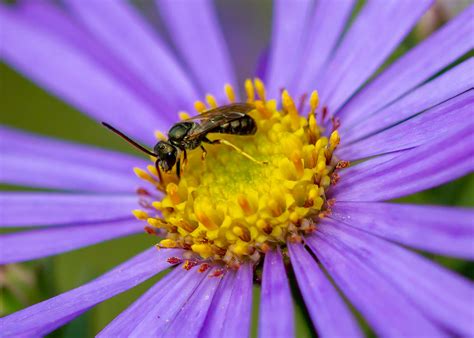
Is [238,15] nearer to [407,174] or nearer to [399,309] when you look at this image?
[407,174]

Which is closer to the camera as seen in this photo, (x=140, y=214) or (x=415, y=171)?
(x=415, y=171)

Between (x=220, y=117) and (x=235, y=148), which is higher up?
(x=220, y=117)

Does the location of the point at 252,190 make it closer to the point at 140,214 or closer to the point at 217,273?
the point at 217,273

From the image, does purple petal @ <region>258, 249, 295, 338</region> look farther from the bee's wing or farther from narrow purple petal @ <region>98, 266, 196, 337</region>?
the bee's wing

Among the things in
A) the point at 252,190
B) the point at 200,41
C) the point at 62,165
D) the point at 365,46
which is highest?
the point at 200,41

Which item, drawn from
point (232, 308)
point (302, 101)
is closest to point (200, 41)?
point (302, 101)

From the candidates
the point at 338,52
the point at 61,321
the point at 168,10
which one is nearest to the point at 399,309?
the point at 61,321

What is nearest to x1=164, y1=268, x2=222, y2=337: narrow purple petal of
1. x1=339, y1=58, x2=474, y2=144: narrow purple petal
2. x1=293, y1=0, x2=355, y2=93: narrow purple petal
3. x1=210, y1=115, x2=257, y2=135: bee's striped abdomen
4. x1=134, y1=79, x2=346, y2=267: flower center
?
x1=134, y1=79, x2=346, y2=267: flower center
